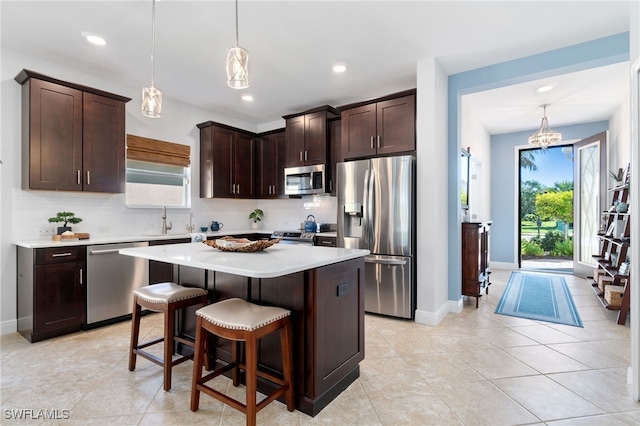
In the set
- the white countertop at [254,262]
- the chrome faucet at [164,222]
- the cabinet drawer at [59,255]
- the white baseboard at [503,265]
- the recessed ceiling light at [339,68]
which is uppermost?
the recessed ceiling light at [339,68]

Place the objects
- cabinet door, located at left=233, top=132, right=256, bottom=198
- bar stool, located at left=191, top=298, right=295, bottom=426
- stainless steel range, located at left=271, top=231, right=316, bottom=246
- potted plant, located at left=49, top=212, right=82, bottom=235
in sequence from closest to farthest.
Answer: bar stool, located at left=191, top=298, right=295, bottom=426 → potted plant, located at left=49, top=212, right=82, bottom=235 → stainless steel range, located at left=271, top=231, right=316, bottom=246 → cabinet door, located at left=233, top=132, right=256, bottom=198

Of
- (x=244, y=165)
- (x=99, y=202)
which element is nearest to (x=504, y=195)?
(x=244, y=165)

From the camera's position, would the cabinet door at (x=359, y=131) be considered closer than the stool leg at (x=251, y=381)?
No

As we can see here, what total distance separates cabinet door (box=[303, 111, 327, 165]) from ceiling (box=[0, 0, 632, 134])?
0.38 metres

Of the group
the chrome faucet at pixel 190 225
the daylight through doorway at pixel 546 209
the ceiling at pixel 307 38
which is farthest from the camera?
the daylight through doorway at pixel 546 209

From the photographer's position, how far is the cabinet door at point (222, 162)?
492 centimetres

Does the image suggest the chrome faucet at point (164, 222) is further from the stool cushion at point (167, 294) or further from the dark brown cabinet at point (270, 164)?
the stool cushion at point (167, 294)

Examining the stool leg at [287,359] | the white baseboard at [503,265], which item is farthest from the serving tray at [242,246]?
the white baseboard at [503,265]

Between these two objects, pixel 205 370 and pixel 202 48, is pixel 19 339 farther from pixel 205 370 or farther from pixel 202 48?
pixel 202 48

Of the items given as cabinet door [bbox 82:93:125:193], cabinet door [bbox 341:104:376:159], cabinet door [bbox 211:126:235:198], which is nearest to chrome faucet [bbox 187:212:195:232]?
cabinet door [bbox 211:126:235:198]

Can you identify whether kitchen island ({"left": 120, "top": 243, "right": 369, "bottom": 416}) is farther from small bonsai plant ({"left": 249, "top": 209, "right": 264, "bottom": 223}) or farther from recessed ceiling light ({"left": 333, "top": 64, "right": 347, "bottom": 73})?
small bonsai plant ({"left": 249, "top": 209, "right": 264, "bottom": 223})

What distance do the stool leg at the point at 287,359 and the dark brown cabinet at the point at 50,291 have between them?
8.30 ft

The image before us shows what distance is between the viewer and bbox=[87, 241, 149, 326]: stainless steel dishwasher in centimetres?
332

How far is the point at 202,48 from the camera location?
3.24 metres
